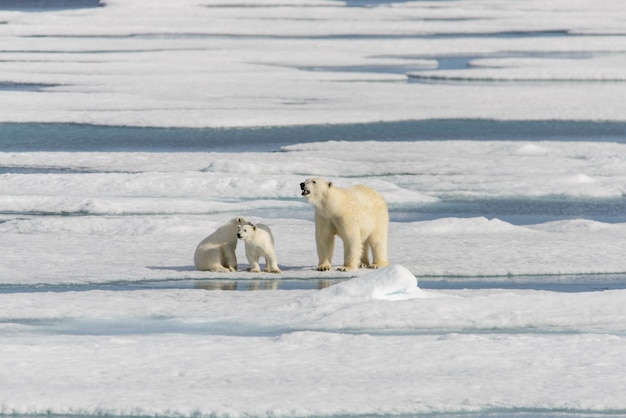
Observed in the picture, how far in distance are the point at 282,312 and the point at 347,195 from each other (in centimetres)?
139

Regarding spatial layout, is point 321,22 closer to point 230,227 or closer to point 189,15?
point 189,15

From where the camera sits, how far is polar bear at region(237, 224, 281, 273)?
26.2 feet

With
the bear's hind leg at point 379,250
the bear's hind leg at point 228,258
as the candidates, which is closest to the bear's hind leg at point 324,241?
the bear's hind leg at point 379,250

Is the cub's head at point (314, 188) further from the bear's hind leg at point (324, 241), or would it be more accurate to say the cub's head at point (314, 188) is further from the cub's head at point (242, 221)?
the cub's head at point (242, 221)

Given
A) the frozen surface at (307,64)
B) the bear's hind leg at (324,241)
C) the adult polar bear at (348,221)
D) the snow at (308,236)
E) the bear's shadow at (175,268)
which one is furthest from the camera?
the frozen surface at (307,64)

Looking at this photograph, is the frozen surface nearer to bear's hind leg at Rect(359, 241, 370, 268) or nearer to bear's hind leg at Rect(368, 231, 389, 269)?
bear's hind leg at Rect(359, 241, 370, 268)

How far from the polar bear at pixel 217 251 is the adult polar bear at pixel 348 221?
0.53 m

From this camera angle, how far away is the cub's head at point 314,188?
801cm

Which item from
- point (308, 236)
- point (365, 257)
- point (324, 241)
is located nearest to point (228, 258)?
point (324, 241)

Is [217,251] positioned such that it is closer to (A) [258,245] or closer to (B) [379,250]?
(A) [258,245]

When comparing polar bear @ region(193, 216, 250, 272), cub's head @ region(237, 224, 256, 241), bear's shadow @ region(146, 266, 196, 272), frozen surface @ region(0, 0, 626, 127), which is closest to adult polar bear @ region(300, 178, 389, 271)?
cub's head @ region(237, 224, 256, 241)

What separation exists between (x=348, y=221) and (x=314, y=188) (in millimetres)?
311

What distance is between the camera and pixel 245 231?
313 inches

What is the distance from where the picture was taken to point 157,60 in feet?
78.9
